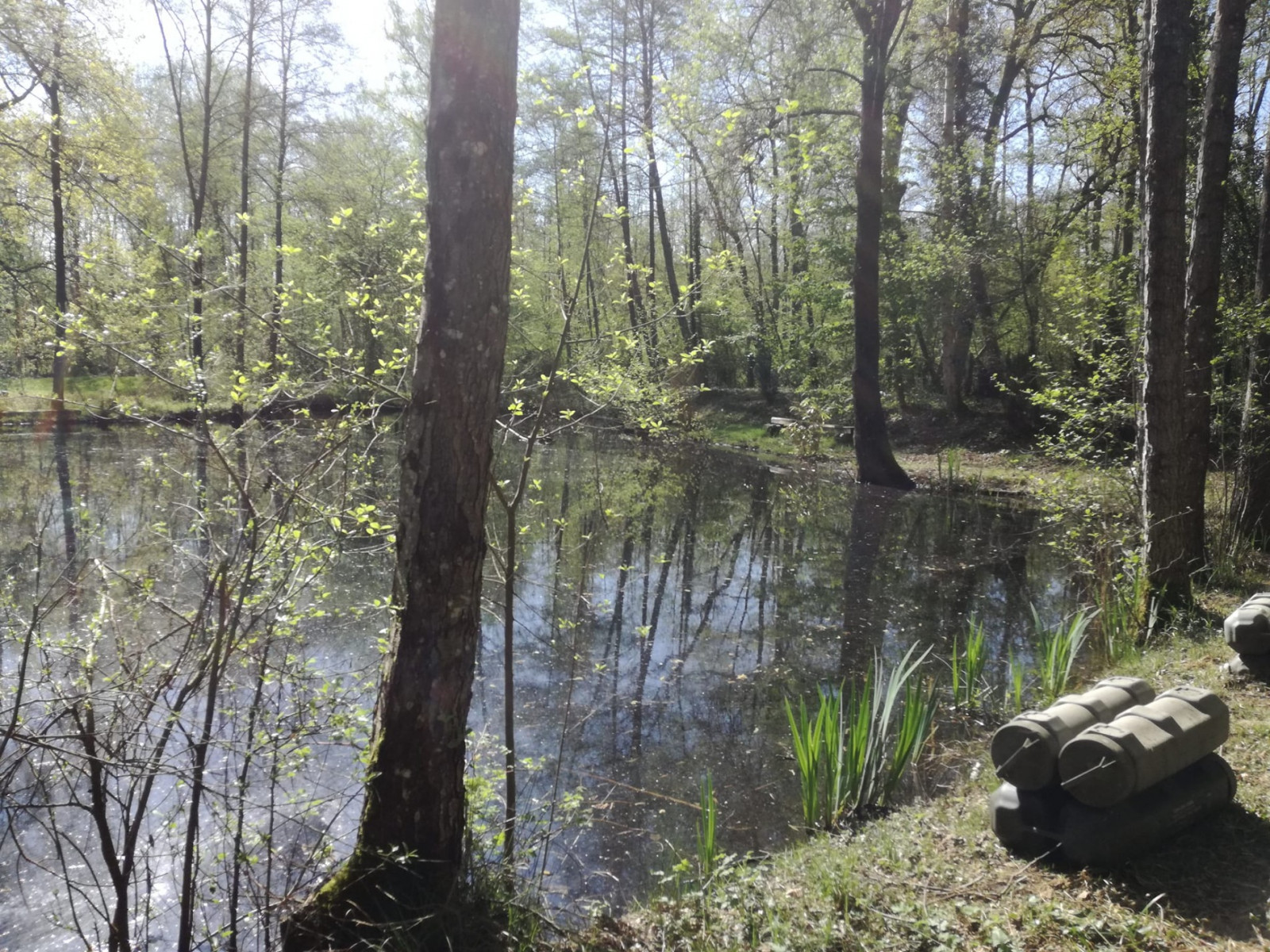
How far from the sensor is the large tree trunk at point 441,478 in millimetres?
2996

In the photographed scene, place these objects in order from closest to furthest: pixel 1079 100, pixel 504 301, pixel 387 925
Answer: pixel 387 925 < pixel 504 301 < pixel 1079 100

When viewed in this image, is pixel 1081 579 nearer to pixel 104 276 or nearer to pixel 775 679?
pixel 775 679

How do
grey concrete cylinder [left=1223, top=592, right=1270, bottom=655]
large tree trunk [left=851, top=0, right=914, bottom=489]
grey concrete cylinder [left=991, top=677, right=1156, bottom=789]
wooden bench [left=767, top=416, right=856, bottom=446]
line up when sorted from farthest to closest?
1. wooden bench [left=767, top=416, right=856, bottom=446]
2. large tree trunk [left=851, top=0, right=914, bottom=489]
3. grey concrete cylinder [left=1223, top=592, right=1270, bottom=655]
4. grey concrete cylinder [left=991, top=677, right=1156, bottom=789]

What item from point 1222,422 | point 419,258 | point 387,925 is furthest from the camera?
point 1222,422

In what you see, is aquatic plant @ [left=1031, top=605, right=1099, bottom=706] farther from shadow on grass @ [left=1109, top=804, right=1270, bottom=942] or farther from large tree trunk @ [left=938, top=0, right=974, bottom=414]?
large tree trunk @ [left=938, top=0, right=974, bottom=414]

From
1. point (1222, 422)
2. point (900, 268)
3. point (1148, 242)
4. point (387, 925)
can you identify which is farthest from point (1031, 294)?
point (387, 925)

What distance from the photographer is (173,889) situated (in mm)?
3461

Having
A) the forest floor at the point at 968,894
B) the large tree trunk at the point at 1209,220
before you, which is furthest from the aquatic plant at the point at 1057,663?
the large tree trunk at the point at 1209,220

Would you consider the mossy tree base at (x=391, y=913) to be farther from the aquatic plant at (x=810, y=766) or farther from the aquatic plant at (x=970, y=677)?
the aquatic plant at (x=970, y=677)

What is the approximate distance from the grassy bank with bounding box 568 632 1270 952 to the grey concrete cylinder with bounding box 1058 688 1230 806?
0.94 feet

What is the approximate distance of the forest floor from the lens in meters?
2.75

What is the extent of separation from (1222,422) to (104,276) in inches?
532

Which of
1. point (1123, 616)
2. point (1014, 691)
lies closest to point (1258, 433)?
point (1123, 616)

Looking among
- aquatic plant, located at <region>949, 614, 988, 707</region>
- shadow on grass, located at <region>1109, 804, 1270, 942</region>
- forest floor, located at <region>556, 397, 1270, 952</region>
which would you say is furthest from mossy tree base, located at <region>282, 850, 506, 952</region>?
aquatic plant, located at <region>949, 614, 988, 707</region>
